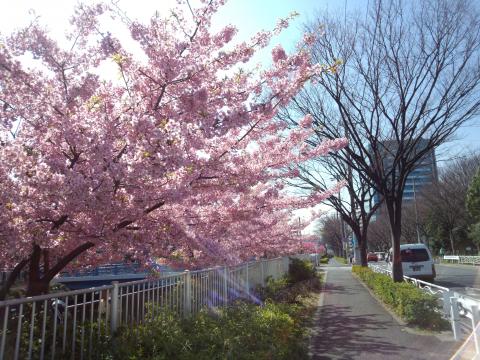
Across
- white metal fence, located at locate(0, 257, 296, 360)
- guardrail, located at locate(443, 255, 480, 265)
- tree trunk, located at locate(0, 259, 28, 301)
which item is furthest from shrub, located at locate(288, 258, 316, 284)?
guardrail, located at locate(443, 255, 480, 265)

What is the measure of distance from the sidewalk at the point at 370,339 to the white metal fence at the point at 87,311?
241cm

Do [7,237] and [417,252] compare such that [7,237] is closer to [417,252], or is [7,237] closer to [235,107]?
[235,107]

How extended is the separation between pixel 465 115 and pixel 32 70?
11.7 metres

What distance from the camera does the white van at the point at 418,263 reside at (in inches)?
745

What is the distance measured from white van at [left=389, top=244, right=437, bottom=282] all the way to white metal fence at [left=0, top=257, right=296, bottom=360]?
12.9 m

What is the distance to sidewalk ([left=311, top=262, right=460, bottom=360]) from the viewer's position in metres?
6.98

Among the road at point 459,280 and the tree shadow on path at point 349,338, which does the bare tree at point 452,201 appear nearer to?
the road at point 459,280

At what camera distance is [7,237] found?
4.66m

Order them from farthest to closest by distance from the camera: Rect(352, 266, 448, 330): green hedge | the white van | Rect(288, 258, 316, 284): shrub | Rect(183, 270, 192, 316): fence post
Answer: Rect(288, 258, 316, 284): shrub < the white van < Rect(352, 266, 448, 330): green hedge < Rect(183, 270, 192, 316): fence post

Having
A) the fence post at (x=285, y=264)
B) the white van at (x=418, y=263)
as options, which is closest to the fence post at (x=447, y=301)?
the white van at (x=418, y=263)

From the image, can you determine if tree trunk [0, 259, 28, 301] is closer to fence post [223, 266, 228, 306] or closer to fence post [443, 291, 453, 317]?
fence post [223, 266, 228, 306]

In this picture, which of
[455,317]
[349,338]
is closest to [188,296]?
[349,338]

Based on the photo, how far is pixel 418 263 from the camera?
19016 millimetres

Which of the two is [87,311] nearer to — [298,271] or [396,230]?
[396,230]
